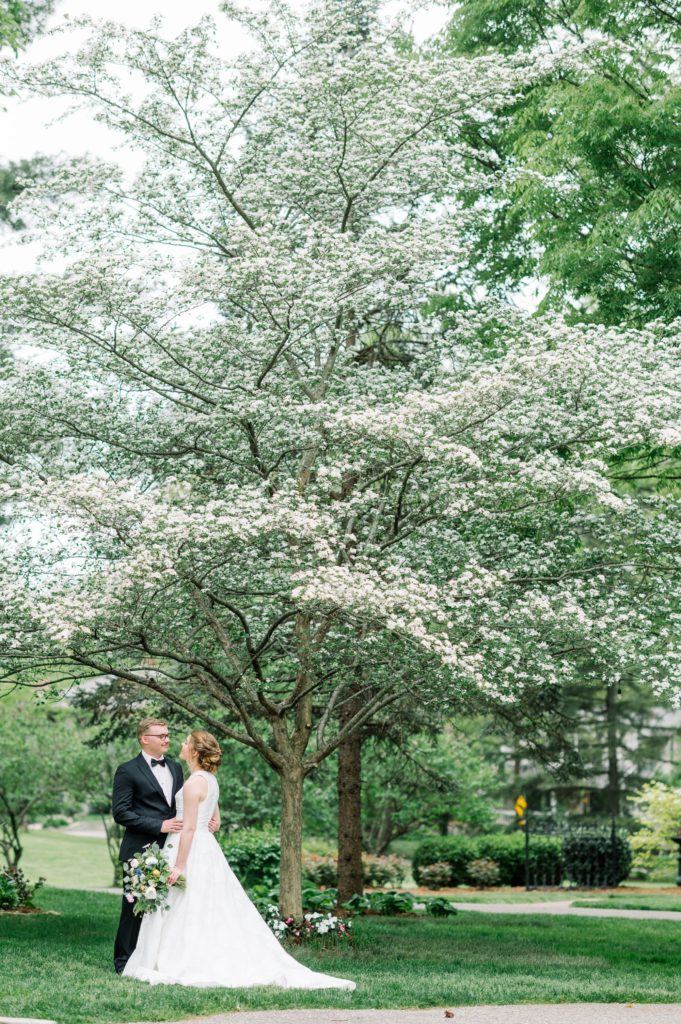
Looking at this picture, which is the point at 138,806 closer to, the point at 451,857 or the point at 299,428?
the point at 299,428

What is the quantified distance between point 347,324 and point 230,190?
1.83 m

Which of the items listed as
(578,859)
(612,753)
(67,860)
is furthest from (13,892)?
(612,753)

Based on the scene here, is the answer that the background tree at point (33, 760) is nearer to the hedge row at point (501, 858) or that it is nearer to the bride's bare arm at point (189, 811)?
the hedge row at point (501, 858)

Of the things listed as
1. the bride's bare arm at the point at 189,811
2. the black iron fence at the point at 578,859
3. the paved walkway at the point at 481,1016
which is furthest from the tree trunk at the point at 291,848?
the black iron fence at the point at 578,859

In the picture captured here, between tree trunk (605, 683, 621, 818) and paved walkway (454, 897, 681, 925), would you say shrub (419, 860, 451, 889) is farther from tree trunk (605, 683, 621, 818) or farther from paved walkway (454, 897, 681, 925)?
tree trunk (605, 683, 621, 818)

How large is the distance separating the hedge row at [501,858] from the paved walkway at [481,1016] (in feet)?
54.1

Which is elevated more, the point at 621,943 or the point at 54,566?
the point at 54,566

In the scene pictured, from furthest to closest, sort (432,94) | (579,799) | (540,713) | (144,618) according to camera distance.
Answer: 1. (579,799)
2. (540,713)
3. (432,94)
4. (144,618)

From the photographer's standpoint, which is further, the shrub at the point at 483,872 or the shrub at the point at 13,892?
the shrub at the point at 483,872

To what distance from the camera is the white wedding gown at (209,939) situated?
25.8 ft

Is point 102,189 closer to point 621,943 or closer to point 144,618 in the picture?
point 144,618

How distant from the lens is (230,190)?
476 inches

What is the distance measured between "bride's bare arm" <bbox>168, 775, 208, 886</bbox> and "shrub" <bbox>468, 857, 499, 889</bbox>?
16104 millimetres

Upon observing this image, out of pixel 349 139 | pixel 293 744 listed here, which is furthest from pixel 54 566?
pixel 349 139
